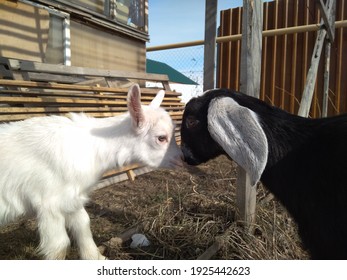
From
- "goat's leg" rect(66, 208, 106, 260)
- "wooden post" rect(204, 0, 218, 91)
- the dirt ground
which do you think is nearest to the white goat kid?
"goat's leg" rect(66, 208, 106, 260)

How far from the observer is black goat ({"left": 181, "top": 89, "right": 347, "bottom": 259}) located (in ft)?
5.59

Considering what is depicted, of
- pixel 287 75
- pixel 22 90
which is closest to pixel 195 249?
pixel 22 90

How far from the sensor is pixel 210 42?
353 cm

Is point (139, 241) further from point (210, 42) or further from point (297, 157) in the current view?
point (210, 42)

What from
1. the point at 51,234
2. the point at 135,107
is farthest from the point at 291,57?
the point at 51,234

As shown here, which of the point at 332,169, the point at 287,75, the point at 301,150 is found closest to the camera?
the point at 332,169

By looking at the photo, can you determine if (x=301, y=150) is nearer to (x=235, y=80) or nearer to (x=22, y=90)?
(x=22, y=90)

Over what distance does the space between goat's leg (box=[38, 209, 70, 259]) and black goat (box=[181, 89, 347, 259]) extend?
1360 millimetres

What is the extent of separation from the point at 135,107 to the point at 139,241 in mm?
1249

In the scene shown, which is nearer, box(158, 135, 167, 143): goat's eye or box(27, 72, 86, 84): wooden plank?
box(158, 135, 167, 143): goat's eye

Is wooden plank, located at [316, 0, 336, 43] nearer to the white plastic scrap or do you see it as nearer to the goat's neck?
the goat's neck

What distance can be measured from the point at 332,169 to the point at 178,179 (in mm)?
3156

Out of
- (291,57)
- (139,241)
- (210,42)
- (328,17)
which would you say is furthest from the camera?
(291,57)

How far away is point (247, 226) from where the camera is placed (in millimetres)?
2781
